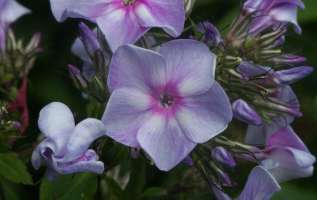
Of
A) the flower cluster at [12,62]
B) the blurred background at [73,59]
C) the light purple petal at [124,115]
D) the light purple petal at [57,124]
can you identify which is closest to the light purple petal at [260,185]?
the light purple petal at [124,115]

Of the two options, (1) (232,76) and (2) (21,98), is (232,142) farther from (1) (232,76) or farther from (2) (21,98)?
(2) (21,98)

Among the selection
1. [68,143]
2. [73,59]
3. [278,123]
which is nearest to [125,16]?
[68,143]

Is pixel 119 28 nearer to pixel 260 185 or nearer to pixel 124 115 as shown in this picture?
pixel 124 115

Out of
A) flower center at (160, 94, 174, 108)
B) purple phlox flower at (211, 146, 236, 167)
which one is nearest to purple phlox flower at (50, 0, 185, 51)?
flower center at (160, 94, 174, 108)

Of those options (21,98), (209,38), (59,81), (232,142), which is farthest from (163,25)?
(59,81)

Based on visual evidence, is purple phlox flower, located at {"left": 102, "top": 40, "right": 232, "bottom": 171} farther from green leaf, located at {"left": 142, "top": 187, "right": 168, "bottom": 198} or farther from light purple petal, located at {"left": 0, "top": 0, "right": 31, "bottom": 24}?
light purple petal, located at {"left": 0, "top": 0, "right": 31, "bottom": 24}

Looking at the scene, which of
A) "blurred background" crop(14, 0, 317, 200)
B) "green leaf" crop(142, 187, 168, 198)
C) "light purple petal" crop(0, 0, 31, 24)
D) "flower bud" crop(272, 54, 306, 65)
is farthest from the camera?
"blurred background" crop(14, 0, 317, 200)
